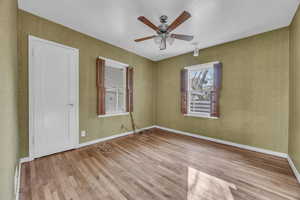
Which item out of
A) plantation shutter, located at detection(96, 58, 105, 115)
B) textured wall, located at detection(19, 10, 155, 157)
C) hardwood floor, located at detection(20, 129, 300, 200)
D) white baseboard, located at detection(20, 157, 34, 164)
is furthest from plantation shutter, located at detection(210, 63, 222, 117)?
white baseboard, located at detection(20, 157, 34, 164)

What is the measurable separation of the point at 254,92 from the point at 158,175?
2636 mm

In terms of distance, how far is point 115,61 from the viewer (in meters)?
3.43

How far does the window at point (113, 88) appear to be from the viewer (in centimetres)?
306

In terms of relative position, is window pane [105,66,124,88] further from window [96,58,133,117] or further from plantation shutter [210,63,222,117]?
plantation shutter [210,63,222,117]

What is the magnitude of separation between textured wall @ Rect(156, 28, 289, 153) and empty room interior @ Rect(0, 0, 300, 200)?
2 centimetres

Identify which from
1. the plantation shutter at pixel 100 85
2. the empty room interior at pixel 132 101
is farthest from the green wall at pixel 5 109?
the plantation shutter at pixel 100 85

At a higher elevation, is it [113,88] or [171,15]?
[171,15]

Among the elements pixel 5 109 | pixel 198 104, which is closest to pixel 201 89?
pixel 198 104

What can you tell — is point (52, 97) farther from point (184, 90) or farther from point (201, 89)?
point (201, 89)

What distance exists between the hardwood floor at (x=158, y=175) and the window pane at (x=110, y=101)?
42.3 inches

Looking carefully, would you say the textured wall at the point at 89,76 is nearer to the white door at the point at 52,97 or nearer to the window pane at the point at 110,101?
the white door at the point at 52,97

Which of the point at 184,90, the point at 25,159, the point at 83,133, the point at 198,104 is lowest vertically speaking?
the point at 25,159

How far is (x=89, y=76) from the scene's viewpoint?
2918 millimetres

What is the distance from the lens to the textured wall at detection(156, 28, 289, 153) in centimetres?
243
